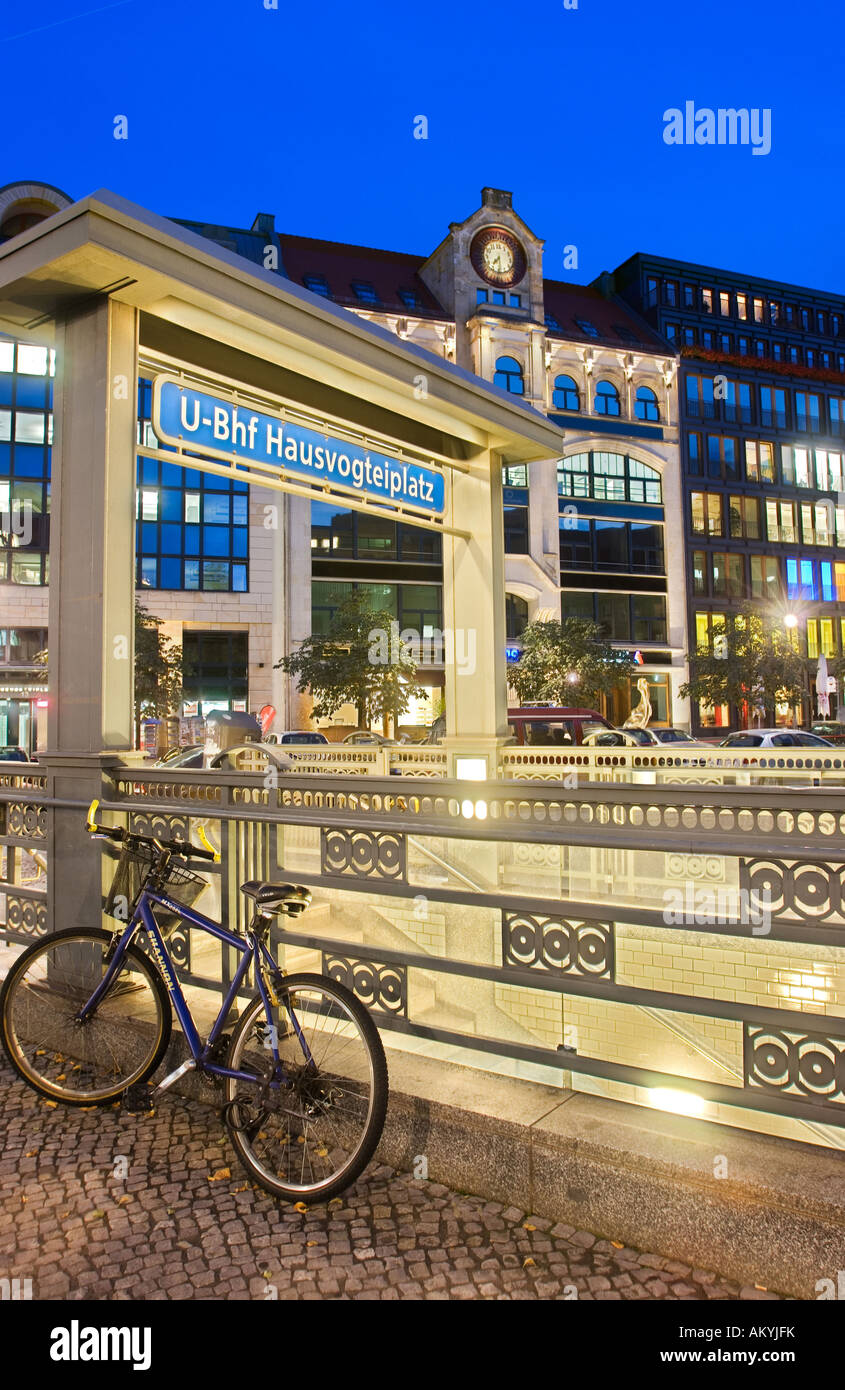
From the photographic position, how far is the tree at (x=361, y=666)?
33500 mm

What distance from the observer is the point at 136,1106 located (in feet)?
12.8

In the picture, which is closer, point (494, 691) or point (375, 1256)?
point (375, 1256)

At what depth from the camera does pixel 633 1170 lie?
3090 millimetres

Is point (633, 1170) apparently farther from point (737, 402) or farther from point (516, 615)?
point (737, 402)

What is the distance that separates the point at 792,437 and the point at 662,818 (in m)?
54.9

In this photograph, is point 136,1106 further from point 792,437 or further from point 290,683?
point 792,437

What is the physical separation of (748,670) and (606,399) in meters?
16.2

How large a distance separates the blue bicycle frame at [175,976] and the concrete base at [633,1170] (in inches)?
24.7

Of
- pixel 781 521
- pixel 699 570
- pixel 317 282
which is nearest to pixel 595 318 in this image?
pixel 699 570

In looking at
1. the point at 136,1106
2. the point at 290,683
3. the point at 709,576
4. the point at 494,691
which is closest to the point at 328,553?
the point at 290,683

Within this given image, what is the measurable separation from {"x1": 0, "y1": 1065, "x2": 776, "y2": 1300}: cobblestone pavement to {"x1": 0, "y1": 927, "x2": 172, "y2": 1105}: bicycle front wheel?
0.46 m

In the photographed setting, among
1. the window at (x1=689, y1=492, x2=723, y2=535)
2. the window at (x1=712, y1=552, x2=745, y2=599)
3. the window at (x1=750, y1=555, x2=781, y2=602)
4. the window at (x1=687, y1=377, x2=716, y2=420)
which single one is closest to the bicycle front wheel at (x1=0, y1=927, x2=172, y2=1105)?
the window at (x1=712, y1=552, x2=745, y2=599)

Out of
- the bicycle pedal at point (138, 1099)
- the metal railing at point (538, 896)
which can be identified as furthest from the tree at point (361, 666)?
the bicycle pedal at point (138, 1099)

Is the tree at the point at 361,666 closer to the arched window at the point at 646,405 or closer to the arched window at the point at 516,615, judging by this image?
the arched window at the point at 516,615
